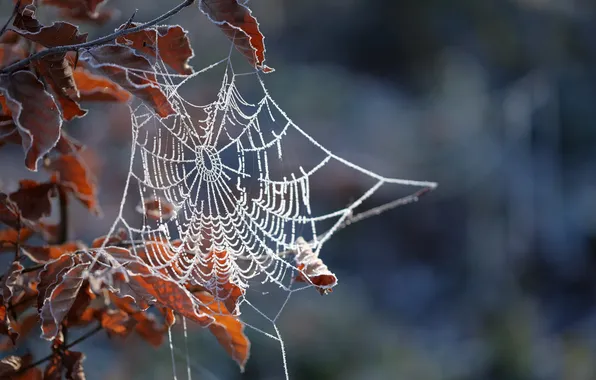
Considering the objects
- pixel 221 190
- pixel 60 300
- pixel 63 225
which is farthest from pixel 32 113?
pixel 221 190

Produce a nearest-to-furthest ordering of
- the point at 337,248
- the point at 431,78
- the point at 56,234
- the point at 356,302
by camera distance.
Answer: the point at 56,234, the point at 356,302, the point at 337,248, the point at 431,78

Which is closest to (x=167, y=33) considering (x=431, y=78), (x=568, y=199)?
(x=568, y=199)

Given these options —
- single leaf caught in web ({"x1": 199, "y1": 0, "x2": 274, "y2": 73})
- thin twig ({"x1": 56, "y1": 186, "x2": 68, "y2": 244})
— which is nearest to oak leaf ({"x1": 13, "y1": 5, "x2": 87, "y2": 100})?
single leaf caught in web ({"x1": 199, "y1": 0, "x2": 274, "y2": 73})

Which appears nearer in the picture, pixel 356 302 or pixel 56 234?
pixel 56 234

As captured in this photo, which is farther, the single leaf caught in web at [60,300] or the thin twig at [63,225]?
the thin twig at [63,225]

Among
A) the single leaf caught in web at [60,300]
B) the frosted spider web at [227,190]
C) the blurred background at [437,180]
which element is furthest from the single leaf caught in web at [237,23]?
the blurred background at [437,180]

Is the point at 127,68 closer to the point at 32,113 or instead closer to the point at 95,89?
the point at 32,113

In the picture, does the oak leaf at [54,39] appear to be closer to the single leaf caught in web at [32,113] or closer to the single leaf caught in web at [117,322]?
the single leaf caught in web at [32,113]

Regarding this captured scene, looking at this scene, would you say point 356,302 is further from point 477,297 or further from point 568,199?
point 568,199
